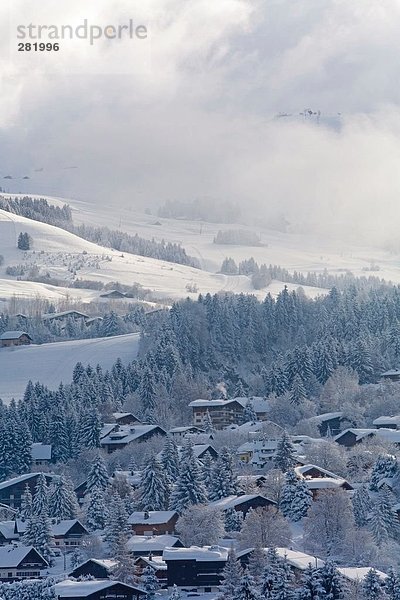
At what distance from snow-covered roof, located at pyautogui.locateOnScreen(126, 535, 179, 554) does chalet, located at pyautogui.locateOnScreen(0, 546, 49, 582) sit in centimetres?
403

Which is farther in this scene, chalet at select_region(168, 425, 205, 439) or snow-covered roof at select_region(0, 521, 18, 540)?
chalet at select_region(168, 425, 205, 439)

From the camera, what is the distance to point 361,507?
3787 inches

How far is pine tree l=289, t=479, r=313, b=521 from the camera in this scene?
97.9 m

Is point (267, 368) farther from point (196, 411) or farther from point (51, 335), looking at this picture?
point (51, 335)

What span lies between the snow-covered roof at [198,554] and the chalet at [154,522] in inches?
318

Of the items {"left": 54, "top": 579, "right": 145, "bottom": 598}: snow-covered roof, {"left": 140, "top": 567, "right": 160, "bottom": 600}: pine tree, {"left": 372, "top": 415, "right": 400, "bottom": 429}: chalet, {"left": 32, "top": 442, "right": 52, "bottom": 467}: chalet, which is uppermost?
{"left": 372, "top": 415, "right": 400, "bottom": 429}: chalet

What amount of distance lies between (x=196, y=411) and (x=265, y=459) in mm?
20792

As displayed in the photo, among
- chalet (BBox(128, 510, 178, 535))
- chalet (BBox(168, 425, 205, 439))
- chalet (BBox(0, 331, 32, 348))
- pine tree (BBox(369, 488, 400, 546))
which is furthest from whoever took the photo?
chalet (BBox(0, 331, 32, 348))

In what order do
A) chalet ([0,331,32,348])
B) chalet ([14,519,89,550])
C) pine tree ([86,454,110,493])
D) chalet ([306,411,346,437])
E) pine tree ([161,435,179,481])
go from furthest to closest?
chalet ([0,331,32,348]) → chalet ([306,411,346,437]) → pine tree ([86,454,110,493]) → pine tree ([161,435,179,481]) → chalet ([14,519,89,550])

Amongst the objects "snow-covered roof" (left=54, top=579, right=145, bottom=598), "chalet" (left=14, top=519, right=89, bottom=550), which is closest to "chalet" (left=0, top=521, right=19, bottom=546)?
"chalet" (left=14, top=519, right=89, bottom=550)

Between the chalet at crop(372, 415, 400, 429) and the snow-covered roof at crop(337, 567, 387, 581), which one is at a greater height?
the chalet at crop(372, 415, 400, 429)

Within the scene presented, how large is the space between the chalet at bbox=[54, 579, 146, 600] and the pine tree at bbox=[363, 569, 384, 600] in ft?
36.3

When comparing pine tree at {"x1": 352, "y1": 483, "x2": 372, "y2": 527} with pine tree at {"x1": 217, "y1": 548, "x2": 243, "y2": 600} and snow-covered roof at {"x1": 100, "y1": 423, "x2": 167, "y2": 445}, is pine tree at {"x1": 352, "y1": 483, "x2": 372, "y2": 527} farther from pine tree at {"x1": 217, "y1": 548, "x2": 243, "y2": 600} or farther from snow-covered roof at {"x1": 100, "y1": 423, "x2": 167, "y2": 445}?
snow-covered roof at {"x1": 100, "y1": 423, "x2": 167, "y2": 445}

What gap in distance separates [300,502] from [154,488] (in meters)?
7.94
